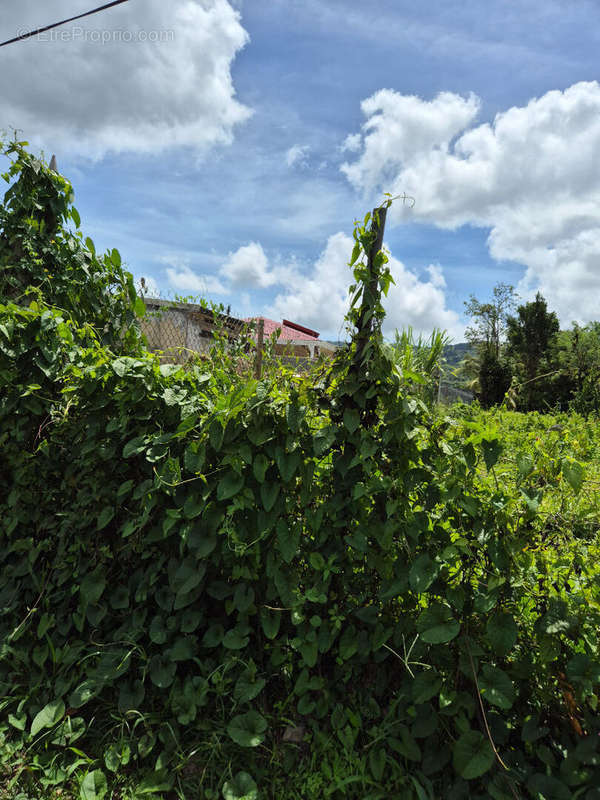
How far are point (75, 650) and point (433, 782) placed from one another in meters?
1.38

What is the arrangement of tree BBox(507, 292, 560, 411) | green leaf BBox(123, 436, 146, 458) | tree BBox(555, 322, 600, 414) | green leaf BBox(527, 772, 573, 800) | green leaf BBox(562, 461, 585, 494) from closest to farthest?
green leaf BBox(527, 772, 573, 800)
green leaf BBox(562, 461, 585, 494)
green leaf BBox(123, 436, 146, 458)
tree BBox(555, 322, 600, 414)
tree BBox(507, 292, 560, 411)

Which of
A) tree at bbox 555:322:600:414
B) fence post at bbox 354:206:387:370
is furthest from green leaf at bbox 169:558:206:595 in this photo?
tree at bbox 555:322:600:414

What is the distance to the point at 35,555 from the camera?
6.91 feet

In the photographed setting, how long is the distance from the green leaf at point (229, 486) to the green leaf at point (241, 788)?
849mm

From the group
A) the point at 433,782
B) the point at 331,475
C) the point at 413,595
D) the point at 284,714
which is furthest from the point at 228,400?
the point at 433,782

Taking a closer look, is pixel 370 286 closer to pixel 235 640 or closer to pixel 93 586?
pixel 235 640

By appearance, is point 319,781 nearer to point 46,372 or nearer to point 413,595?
point 413,595

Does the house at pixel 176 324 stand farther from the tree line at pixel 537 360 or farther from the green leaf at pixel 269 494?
the tree line at pixel 537 360

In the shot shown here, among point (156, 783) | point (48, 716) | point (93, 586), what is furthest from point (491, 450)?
point (48, 716)

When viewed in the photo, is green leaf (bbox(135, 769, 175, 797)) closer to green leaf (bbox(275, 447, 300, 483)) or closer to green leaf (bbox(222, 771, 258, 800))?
green leaf (bbox(222, 771, 258, 800))

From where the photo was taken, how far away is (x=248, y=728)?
153 cm

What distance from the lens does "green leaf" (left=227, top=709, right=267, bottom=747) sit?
148cm

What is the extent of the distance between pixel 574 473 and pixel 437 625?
0.60m

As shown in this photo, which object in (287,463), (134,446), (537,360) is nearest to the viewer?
(287,463)
